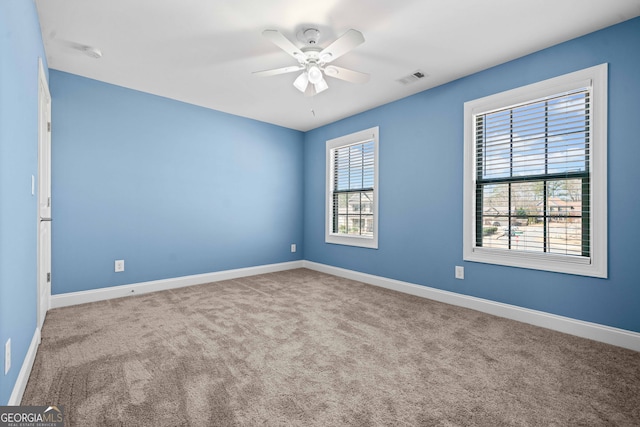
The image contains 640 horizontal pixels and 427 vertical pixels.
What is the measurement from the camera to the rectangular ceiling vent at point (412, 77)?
3225 mm

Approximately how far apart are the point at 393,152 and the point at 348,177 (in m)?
0.97

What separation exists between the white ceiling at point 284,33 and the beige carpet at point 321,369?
8.27 ft

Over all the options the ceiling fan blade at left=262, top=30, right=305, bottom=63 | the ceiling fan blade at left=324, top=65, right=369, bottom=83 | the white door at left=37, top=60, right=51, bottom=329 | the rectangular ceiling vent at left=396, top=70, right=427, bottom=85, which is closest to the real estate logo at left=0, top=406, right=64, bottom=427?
the white door at left=37, top=60, right=51, bottom=329

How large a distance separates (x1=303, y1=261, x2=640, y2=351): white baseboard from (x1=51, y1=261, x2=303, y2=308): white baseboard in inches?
72.5

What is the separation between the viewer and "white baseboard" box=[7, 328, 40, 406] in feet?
4.95

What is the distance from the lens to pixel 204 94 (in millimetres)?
3812

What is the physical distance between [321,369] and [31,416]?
1483 mm

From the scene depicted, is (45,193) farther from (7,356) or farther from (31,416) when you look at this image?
(31,416)

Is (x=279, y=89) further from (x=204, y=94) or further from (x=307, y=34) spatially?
(x=307, y=34)

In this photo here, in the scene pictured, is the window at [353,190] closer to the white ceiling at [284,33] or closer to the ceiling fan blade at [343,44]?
the white ceiling at [284,33]

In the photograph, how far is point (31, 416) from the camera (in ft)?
4.63

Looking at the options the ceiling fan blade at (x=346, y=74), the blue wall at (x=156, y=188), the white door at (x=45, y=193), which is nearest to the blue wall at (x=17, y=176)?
the white door at (x=45, y=193)

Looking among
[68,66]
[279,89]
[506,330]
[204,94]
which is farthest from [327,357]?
[68,66]

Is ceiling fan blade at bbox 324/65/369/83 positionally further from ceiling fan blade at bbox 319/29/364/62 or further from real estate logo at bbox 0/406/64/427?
real estate logo at bbox 0/406/64/427
